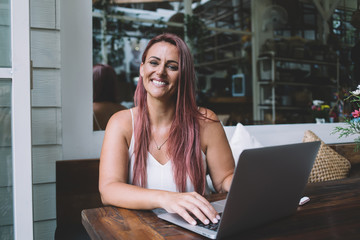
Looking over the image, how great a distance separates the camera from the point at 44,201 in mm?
1762

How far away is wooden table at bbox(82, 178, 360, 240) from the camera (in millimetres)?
764

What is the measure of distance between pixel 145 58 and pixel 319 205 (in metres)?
0.95

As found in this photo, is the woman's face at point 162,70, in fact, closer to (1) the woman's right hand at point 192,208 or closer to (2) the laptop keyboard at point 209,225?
(1) the woman's right hand at point 192,208

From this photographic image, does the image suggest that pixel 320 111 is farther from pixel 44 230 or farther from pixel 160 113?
pixel 44 230

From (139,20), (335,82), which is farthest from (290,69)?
(139,20)

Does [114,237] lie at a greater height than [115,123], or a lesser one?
lesser

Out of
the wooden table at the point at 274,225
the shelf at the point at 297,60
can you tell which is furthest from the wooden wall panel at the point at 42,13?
the shelf at the point at 297,60

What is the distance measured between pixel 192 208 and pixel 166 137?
0.71 metres

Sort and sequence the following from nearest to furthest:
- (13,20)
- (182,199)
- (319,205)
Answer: (182,199), (319,205), (13,20)

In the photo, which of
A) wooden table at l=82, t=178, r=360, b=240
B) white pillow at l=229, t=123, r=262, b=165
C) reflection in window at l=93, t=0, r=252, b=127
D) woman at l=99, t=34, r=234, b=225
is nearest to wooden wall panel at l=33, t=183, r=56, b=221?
woman at l=99, t=34, r=234, b=225

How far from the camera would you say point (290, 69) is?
22.1 feet

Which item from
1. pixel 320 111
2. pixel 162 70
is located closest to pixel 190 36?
pixel 320 111

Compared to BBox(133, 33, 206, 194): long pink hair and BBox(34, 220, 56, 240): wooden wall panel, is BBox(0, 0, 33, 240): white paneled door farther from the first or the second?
BBox(133, 33, 206, 194): long pink hair

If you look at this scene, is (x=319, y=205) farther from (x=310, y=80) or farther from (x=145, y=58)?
(x=310, y=80)
